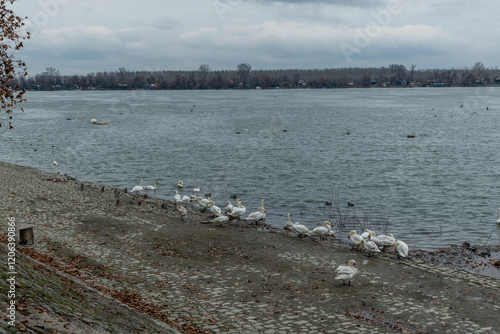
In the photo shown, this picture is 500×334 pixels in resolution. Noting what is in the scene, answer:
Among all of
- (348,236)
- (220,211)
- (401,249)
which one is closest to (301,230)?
(348,236)

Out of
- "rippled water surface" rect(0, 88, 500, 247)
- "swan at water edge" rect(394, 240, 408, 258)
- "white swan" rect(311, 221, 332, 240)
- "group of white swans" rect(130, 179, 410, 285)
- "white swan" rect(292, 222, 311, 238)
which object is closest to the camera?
"group of white swans" rect(130, 179, 410, 285)

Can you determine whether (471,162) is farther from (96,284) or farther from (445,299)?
(96,284)

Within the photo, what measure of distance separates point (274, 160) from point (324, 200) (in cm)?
1698

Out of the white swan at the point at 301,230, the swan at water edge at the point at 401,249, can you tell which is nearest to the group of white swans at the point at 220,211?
the white swan at the point at 301,230

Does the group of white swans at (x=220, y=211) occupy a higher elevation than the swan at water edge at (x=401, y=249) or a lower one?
higher

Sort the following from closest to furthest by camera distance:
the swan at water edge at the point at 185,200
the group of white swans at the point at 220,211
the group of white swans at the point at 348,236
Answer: the group of white swans at the point at 348,236 → the group of white swans at the point at 220,211 → the swan at water edge at the point at 185,200

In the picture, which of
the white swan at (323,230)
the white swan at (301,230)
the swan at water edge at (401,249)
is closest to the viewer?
the swan at water edge at (401,249)

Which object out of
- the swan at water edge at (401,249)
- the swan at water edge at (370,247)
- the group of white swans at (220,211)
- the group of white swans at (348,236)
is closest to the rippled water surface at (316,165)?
the group of white swans at (220,211)

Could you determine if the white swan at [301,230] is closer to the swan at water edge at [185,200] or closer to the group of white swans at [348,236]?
the group of white swans at [348,236]

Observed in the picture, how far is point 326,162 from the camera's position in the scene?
48562 millimetres

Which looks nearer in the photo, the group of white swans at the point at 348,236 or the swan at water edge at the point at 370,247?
the group of white swans at the point at 348,236

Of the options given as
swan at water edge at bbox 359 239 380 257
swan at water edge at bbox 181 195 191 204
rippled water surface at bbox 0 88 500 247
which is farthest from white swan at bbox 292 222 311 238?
swan at water edge at bbox 181 195 191 204

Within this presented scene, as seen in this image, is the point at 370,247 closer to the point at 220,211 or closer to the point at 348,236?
the point at 348,236

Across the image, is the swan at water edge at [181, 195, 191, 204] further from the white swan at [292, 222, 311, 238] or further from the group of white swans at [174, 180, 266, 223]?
the white swan at [292, 222, 311, 238]
